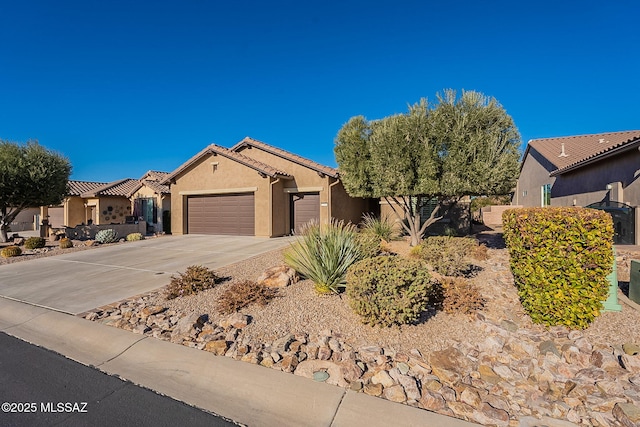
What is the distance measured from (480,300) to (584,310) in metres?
1.43

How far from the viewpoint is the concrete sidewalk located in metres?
3.15

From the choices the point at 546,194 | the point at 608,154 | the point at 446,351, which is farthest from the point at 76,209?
the point at 546,194

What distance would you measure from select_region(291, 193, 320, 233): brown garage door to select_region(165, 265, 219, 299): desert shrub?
9.88m

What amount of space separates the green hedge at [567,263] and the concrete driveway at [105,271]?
7.69 metres

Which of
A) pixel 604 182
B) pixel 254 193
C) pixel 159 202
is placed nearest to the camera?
pixel 604 182

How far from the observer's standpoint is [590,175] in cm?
1575

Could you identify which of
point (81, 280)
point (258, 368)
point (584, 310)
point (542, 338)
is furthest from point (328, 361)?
point (81, 280)

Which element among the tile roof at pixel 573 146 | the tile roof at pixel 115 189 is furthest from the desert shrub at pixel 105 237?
the tile roof at pixel 573 146

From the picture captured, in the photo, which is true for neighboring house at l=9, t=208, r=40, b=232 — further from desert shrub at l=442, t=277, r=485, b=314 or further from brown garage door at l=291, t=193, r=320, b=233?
desert shrub at l=442, t=277, r=485, b=314

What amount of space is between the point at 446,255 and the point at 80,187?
29744 mm

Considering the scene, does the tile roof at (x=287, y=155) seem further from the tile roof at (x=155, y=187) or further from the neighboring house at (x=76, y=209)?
the neighboring house at (x=76, y=209)

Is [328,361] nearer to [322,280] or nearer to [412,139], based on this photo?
[322,280]

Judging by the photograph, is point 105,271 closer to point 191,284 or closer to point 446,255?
point 191,284

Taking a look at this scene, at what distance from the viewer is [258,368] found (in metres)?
3.96
